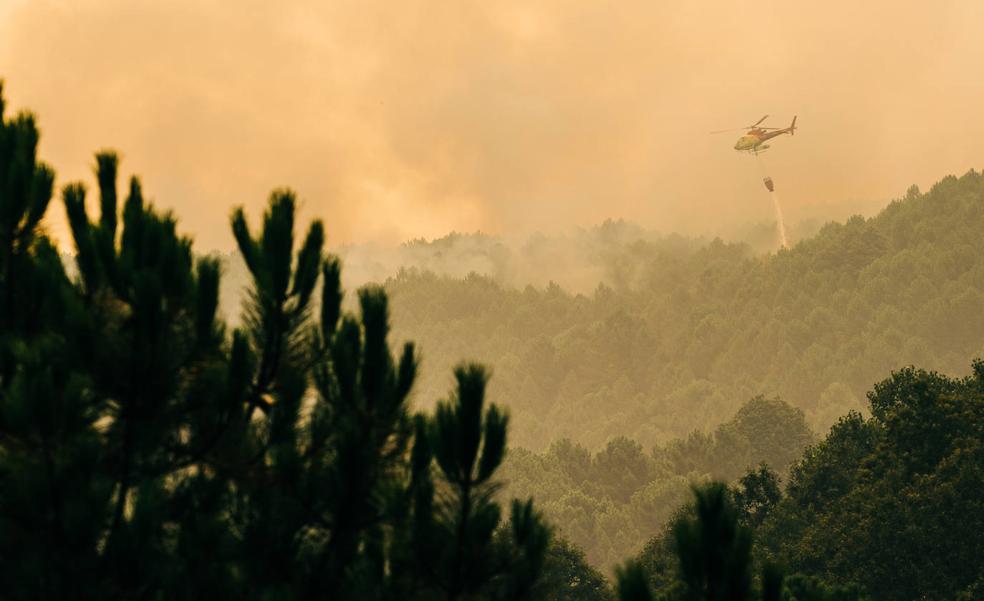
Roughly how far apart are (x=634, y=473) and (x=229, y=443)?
129080 mm

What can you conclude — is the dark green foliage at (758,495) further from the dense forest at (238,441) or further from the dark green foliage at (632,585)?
the dark green foliage at (632,585)

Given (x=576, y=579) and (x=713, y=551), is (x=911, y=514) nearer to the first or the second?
(x=576, y=579)

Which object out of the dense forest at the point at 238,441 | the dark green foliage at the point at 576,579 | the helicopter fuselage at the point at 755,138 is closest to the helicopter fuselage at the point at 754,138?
the helicopter fuselage at the point at 755,138

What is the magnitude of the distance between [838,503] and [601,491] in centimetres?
8897

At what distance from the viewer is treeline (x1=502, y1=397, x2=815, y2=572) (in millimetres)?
118875

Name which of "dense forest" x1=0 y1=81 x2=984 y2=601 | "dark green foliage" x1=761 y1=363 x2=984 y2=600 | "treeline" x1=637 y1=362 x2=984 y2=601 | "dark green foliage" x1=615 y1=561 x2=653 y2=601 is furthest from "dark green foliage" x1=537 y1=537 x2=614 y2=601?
"dark green foliage" x1=615 y1=561 x2=653 y2=601

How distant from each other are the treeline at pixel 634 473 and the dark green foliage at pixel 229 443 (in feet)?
353

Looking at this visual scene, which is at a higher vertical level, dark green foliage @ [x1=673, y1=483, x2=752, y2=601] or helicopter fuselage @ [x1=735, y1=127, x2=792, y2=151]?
helicopter fuselage @ [x1=735, y1=127, x2=792, y2=151]

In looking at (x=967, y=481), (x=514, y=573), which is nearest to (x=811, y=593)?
(x=514, y=573)

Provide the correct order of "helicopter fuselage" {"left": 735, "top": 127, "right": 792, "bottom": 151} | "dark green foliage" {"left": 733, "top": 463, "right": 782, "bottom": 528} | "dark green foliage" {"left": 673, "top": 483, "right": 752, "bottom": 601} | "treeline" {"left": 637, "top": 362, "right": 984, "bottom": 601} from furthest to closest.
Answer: "helicopter fuselage" {"left": 735, "top": 127, "right": 792, "bottom": 151} → "dark green foliage" {"left": 733, "top": 463, "right": 782, "bottom": 528} → "treeline" {"left": 637, "top": 362, "right": 984, "bottom": 601} → "dark green foliage" {"left": 673, "top": 483, "right": 752, "bottom": 601}

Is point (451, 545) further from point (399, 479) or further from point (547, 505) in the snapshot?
point (547, 505)

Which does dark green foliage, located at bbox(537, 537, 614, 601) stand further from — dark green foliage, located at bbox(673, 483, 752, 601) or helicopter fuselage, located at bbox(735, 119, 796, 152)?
helicopter fuselage, located at bbox(735, 119, 796, 152)

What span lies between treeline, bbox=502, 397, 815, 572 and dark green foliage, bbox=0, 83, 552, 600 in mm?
107523

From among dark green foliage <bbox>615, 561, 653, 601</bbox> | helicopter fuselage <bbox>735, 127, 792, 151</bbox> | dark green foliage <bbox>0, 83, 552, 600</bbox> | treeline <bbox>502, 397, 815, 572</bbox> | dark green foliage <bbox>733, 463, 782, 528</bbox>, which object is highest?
helicopter fuselage <bbox>735, 127, 792, 151</bbox>
